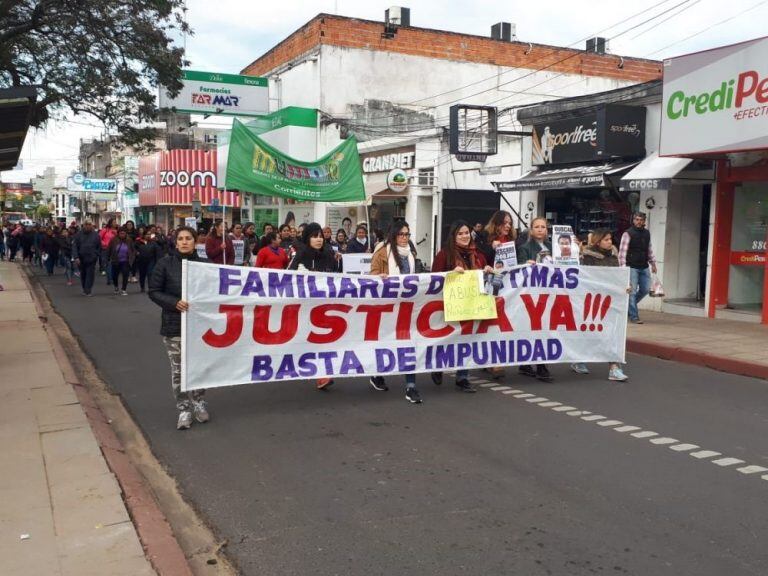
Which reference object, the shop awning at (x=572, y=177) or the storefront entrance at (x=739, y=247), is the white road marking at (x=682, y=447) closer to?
the storefront entrance at (x=739, y=247)

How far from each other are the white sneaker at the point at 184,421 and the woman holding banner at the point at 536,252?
3.85 m

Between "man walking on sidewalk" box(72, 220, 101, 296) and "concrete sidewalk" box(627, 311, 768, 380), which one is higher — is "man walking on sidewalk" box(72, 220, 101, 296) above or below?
above

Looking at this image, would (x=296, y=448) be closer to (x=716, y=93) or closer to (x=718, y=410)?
(x=718, y=410)

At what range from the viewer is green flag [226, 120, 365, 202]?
1319cm

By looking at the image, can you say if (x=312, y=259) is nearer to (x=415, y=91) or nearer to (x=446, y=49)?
(x=415, y=91)

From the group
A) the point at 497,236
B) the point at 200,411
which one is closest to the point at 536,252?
the point at 497,236

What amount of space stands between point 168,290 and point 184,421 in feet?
3.73

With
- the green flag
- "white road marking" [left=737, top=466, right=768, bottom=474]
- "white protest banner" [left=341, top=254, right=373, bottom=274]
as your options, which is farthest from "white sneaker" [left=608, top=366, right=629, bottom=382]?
the green flag

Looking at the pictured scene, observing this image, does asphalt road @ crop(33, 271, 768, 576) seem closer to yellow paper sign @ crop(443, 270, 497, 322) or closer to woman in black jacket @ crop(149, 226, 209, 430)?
woman in black jacket @ crop(149, 226, 209, 430)

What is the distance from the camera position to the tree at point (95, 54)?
14.5 m

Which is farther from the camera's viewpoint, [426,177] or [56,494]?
[426,177]

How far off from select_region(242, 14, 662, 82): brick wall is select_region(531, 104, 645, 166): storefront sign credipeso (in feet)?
48.4

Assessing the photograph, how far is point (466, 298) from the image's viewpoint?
7555 millimetres

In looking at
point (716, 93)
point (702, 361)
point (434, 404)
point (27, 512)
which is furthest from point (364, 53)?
point (27, 512)
